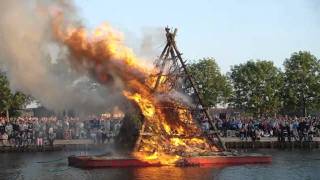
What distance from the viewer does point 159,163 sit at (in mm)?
32219

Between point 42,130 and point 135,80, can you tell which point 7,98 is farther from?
point 135,80

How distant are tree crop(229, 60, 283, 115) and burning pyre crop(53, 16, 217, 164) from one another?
6357 centimetres

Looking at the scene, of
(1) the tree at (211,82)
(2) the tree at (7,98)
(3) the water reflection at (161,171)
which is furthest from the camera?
(1) the tree at (211,82)

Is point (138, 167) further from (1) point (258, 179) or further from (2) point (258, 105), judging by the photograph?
(2) point (258, 105)

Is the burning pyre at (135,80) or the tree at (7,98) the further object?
the tree at (7,98)

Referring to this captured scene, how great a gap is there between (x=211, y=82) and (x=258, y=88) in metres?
9.97

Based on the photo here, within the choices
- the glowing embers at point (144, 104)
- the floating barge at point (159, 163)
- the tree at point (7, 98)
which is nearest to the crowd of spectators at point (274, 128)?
the floating barge at point (159, 163)

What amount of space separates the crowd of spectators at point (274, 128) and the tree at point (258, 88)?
45795mm

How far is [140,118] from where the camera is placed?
110ft

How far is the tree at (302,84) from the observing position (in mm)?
96562

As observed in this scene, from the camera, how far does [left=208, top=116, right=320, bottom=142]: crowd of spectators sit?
46812 millimetres

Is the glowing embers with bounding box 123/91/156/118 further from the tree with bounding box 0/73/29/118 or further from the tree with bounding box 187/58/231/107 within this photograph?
the tree with bounding box 187/58/231/107

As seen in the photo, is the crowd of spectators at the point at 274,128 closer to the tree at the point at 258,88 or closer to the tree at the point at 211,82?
the tree at the point at 211,82

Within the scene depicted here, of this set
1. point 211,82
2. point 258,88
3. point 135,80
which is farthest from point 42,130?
point 258,88
